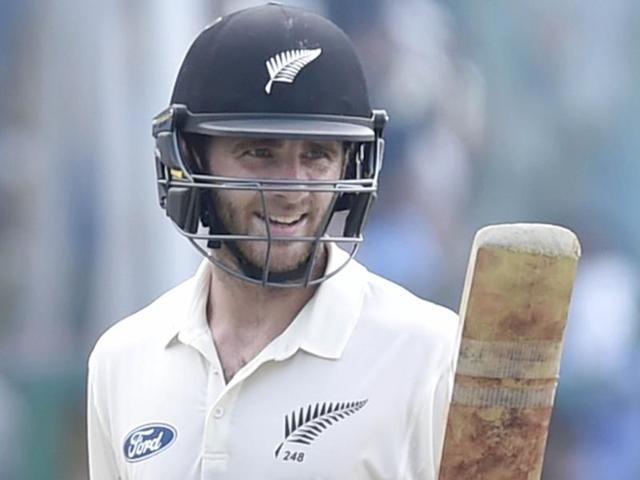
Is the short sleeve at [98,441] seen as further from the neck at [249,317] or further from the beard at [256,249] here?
the beard at [256,249]

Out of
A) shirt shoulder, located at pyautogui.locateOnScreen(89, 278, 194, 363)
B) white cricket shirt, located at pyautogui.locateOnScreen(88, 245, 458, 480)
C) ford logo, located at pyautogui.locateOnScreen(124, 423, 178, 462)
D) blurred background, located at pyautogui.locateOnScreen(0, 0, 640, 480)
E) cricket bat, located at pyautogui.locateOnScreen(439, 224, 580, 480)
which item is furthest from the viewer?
blurred background, located at pyautogui.locateOnScreen(0, 0, 640, 480)

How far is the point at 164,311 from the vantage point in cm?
276

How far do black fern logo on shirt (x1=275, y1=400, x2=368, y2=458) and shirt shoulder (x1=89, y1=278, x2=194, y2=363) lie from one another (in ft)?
1.06

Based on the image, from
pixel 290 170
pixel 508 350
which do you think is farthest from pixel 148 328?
pixel 508 350

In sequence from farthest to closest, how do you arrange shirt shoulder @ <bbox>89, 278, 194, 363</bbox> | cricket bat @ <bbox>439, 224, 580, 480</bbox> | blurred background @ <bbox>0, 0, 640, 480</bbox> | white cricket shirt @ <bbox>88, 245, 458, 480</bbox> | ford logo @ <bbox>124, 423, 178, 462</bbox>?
1. blurred background @ <bbox>0, 0, 640, 480</bbox>
2. shirt shoulder @ <bbox>89, 278, 194, 363</bbox>
3. ford logo @ <bbox>124, 423, 178, 462</bbox>
4. white cricket shirt @ <bbox>88, 245, 458, 480</bbox>
5. cricket bat @ <bbox>439, 224, 580, 480</bbox>

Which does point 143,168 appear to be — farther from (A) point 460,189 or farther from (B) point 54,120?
(A) point 460,189

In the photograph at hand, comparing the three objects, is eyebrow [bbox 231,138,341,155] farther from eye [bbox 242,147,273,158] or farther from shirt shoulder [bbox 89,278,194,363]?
shirt shoulder [bbox 89,278,194,363]

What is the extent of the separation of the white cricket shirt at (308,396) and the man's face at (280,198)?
113 millimetres

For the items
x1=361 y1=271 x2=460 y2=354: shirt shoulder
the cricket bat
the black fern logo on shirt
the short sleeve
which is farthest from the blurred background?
the cricket bat

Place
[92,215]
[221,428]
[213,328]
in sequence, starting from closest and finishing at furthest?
[221,428] → [213,328] → [92,215]

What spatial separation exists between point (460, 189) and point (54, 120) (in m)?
1.21

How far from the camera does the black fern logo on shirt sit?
245 cm

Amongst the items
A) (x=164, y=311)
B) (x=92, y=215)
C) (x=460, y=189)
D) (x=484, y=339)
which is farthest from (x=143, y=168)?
(x=484, y=339)

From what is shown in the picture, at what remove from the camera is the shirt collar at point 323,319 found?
253 centimetres
